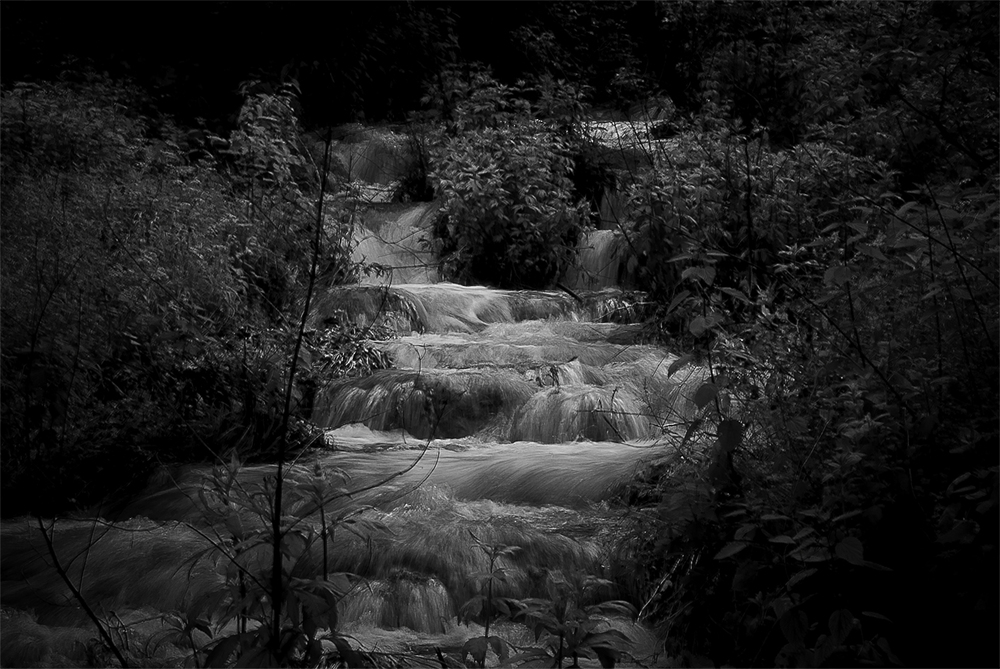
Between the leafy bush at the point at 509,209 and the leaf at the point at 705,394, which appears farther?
the leafy bush at the point at 509,209

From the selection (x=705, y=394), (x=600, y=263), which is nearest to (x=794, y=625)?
(x=705, y=394)

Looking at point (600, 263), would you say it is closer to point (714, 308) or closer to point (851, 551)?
point (714, 308)

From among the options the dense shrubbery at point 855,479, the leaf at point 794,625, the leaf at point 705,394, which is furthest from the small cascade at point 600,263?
the leaf at point 794,625

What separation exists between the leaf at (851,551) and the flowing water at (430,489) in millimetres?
723

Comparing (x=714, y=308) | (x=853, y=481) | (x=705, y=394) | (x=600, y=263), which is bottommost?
(x=853, y=481)

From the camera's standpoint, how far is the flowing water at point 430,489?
2996 mm

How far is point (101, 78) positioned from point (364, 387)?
6962mm

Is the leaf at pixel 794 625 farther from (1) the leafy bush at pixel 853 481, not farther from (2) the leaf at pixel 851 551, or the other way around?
(2) the leaf at pixel 851 551

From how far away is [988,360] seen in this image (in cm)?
255

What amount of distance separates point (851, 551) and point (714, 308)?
1.79 metres

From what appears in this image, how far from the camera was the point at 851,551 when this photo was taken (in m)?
2.10

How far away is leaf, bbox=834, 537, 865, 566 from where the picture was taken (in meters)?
2.08

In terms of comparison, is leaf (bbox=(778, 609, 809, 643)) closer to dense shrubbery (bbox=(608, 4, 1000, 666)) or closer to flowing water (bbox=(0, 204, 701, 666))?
dense shrubbery (bbox=(608, 4, 1000, 666))

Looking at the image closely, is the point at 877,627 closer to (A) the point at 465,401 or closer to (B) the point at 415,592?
(B) the point at 415,592
